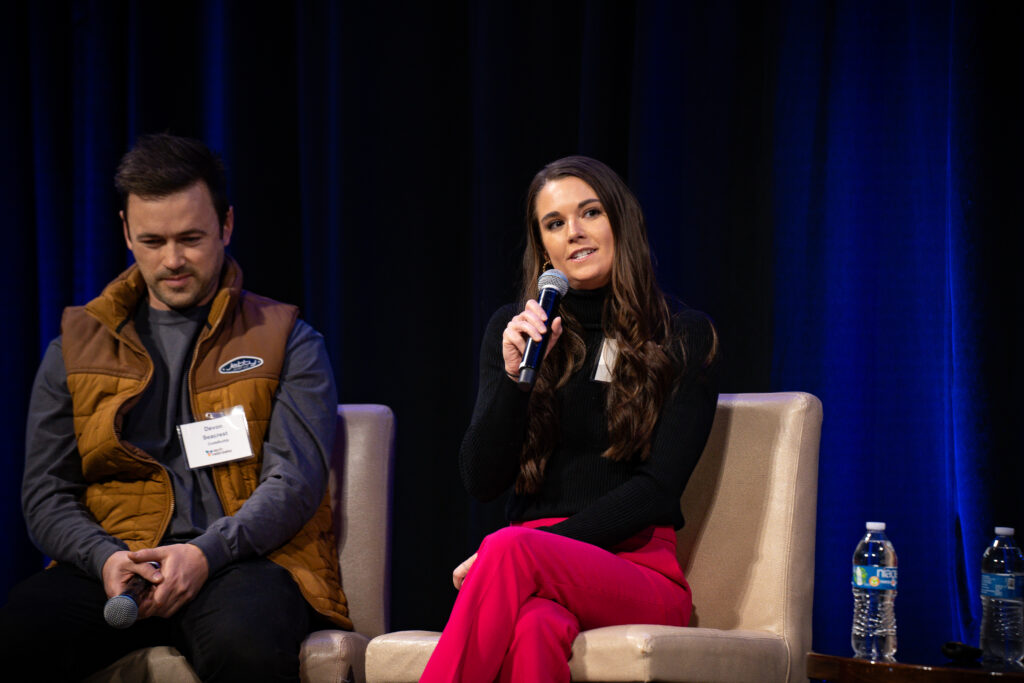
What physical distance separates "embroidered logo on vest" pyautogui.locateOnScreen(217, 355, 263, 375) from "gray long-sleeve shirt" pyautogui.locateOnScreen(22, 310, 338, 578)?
8 centimetres

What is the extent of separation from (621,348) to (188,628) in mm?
1015

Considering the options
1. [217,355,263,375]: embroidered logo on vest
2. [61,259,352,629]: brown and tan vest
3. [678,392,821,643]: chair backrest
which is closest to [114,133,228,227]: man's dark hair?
[61,259,352,629]: brown and tan vest

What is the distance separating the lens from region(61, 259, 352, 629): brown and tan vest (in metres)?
2.12

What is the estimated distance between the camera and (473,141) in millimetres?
2885

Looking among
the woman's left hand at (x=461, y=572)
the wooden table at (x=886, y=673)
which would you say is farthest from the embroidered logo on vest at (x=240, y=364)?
the wooden table at (x=886, y=673)

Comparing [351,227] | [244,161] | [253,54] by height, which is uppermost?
[253,54]

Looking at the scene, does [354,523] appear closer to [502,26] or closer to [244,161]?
[244,161]

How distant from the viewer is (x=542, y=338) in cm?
172

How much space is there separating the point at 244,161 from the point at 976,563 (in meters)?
2.22

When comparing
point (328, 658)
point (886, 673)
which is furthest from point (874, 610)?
point (328, 658)

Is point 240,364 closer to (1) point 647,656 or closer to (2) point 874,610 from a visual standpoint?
(1) point 647,656

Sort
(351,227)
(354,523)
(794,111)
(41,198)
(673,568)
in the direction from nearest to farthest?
1. (673,568)
2. (354,523)
3. (794,111)
4. (351,227)
5. (41,198)

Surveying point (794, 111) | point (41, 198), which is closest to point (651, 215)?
point (794, 111)

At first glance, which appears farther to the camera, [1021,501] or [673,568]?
[1021,501]
